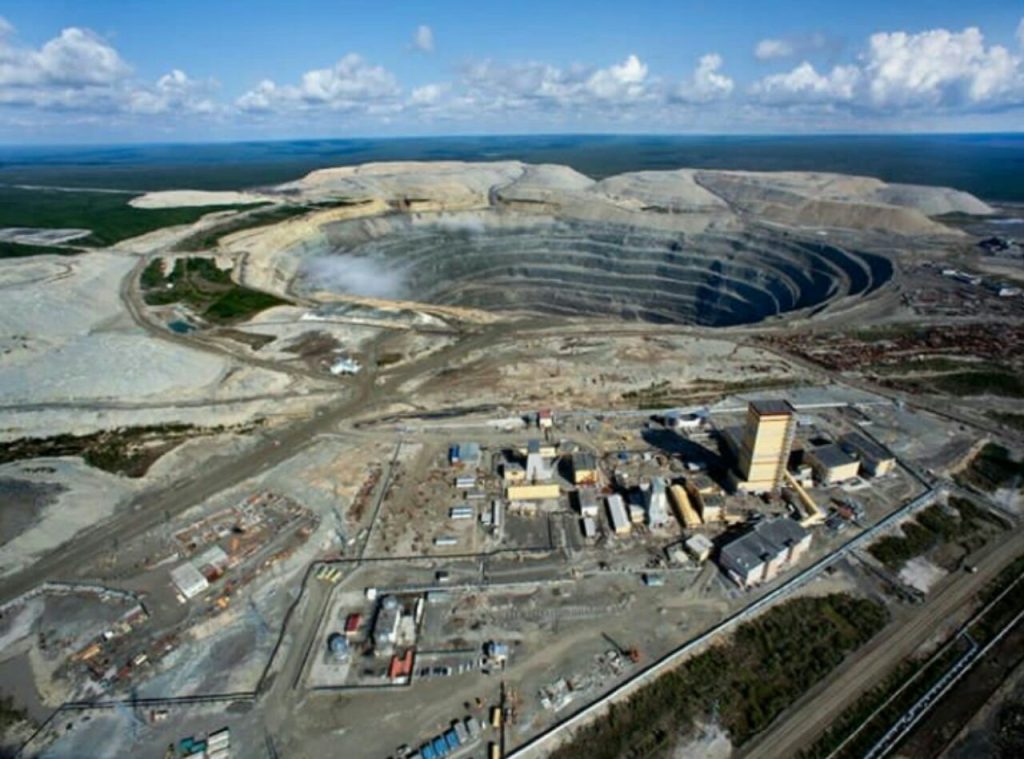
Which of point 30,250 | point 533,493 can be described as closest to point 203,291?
point 30,250

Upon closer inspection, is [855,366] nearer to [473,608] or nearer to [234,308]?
[473,608]

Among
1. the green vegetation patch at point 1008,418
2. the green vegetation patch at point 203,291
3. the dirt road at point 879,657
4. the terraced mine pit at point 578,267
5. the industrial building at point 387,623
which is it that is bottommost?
the terraced mine pit at point 578,267

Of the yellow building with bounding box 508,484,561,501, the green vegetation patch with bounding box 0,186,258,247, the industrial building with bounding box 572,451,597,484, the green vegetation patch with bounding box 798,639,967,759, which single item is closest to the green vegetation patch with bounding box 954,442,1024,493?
the green vegetation patch with bounding box 798,639,967,759

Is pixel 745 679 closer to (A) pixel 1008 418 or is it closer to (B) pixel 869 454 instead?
(B) pixel 869 454

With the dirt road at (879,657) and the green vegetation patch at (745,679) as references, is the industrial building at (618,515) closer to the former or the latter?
the green vegetation patch at (745,679)

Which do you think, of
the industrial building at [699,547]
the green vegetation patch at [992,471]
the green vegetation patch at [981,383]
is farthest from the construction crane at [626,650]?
the green vegetation patch at [981,383]

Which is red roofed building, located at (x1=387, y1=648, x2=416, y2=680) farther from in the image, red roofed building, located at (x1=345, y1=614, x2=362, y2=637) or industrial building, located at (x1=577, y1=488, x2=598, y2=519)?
industrial building, located at (x1=577, y1=488, x2=598, y2=519)
